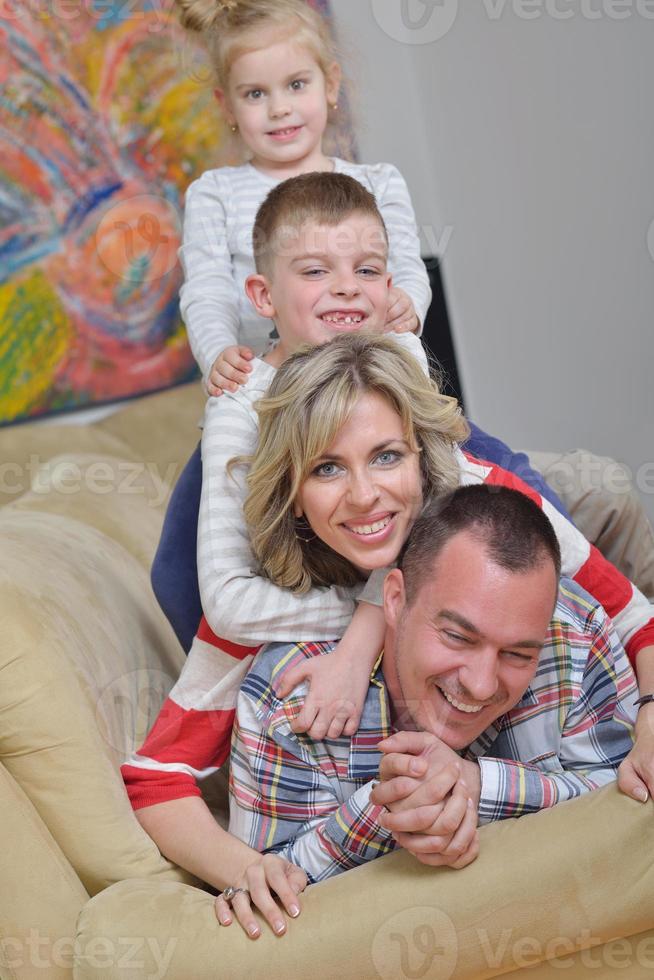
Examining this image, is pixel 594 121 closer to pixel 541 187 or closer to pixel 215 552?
pixel 541 187

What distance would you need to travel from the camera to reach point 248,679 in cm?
151

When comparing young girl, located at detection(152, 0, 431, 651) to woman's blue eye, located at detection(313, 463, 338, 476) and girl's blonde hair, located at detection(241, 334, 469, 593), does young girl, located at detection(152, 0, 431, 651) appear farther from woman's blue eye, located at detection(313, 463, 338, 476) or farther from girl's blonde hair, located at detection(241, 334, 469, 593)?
woman's blue eye, located at detection(313, 463, 338, 476)

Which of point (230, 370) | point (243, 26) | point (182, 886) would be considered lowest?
point (182, 886)

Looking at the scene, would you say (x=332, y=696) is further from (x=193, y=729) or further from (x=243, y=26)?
(x=243, y=26)

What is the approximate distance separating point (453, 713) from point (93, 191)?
2183mm

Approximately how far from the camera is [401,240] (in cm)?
201

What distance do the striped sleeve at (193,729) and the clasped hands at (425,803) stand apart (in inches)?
14.3

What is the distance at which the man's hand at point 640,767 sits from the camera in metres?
1.29

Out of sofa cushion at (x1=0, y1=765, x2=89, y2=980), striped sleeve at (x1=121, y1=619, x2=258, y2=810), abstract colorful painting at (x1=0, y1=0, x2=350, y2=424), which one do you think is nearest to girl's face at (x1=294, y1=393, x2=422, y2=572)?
striped sleeve at (x1=121, y1=619, x2=258, y2=810)

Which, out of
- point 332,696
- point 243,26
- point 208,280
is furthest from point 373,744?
point 243,26

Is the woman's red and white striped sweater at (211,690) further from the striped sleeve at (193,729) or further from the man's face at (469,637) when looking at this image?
→ the man's face at (469,637)

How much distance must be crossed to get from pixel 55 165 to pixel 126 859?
6.92 ft

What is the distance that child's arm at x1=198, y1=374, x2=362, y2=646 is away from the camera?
1.49 meters

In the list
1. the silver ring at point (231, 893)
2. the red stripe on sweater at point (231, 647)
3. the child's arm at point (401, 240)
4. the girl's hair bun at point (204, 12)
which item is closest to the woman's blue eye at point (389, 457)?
the red stripe on sweater at point (231, 647)
